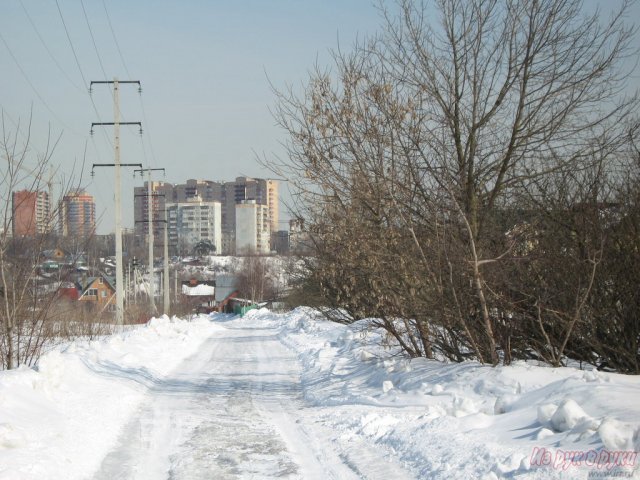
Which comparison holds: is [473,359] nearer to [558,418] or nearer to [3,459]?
[558,418]

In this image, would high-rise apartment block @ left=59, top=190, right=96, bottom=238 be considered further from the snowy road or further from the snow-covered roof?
the snow-covered roof

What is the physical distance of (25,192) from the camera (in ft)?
38.3

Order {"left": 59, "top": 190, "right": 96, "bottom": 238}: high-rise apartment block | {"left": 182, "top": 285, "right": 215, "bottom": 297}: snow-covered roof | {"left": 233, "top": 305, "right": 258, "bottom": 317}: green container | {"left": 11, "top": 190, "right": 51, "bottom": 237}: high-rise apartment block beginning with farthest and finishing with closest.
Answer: {"left": 182, "top": 285, "right": 215, "bottom": 297}: snow-covered roof < {"left": 233, "top": 305, "right": 258, "bottom": 317}: green container < {"left": 59, "top": 190, "right": 96, "bottom": 238}: high-rise apartment block < {"left": 11, "top": 190, "right": 51, "bottom": 237}: high-rise apartment block

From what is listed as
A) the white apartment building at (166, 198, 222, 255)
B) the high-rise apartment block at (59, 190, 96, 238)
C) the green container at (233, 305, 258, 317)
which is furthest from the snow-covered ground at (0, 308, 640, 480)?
the white apartment building at (166, 198, 222, 255)

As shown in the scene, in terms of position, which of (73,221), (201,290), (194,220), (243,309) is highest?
(194,220)

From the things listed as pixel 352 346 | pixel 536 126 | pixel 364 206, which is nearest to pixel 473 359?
pixel 364 206

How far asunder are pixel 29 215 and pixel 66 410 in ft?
13.6

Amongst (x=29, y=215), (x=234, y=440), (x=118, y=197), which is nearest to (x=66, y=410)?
(x=234, y=440)

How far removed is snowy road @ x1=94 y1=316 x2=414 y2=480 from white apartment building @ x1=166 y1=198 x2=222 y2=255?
432ft

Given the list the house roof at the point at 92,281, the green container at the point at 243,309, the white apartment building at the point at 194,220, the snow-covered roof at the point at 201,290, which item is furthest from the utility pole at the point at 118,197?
the white apartment building at the point at 194,220

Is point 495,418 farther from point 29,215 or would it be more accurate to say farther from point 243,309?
point 243,309

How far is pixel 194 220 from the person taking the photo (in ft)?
482

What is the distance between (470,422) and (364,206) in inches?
200

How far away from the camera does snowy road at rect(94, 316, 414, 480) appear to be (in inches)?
266
